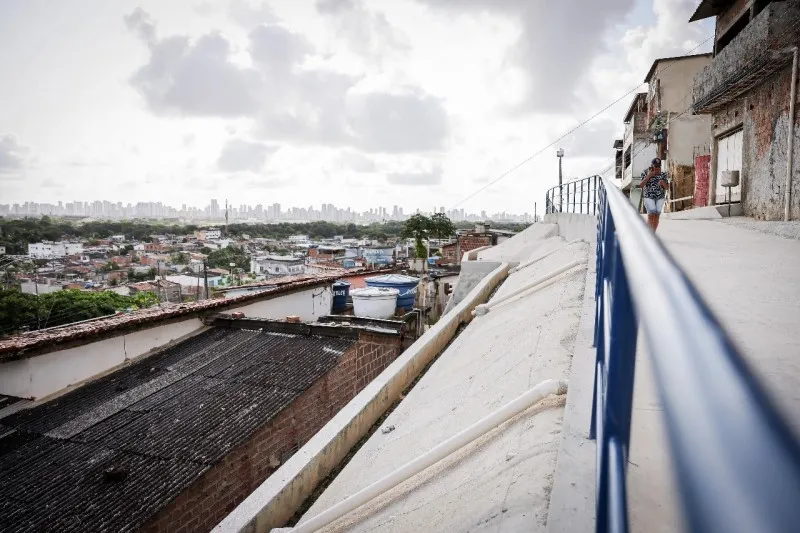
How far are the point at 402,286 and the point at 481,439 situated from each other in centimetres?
1396

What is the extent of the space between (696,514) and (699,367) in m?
0.12

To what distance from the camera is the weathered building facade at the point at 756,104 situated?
828 cm

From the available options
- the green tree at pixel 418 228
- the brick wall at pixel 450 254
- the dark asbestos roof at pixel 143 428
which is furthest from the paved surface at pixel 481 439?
the green tree at pixel 418 228

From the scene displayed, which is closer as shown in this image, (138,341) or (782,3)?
(782,3)

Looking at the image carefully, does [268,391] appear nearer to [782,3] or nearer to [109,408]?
[109,408]

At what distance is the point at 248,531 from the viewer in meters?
3.26

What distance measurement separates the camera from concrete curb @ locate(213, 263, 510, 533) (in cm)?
339

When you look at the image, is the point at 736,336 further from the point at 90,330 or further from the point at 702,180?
the point at 702,180

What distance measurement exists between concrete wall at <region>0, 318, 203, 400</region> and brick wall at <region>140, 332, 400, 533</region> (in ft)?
16.2

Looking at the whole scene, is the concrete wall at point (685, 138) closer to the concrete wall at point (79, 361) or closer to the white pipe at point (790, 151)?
the white pipe at point (790, 151)

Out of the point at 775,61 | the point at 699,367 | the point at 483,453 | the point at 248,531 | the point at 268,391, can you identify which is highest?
the point at 775,61

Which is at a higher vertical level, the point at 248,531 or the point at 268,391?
the point at 248,531

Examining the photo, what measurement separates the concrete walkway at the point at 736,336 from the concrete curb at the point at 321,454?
2656 mm

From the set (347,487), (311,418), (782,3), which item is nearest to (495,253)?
(311,418)
